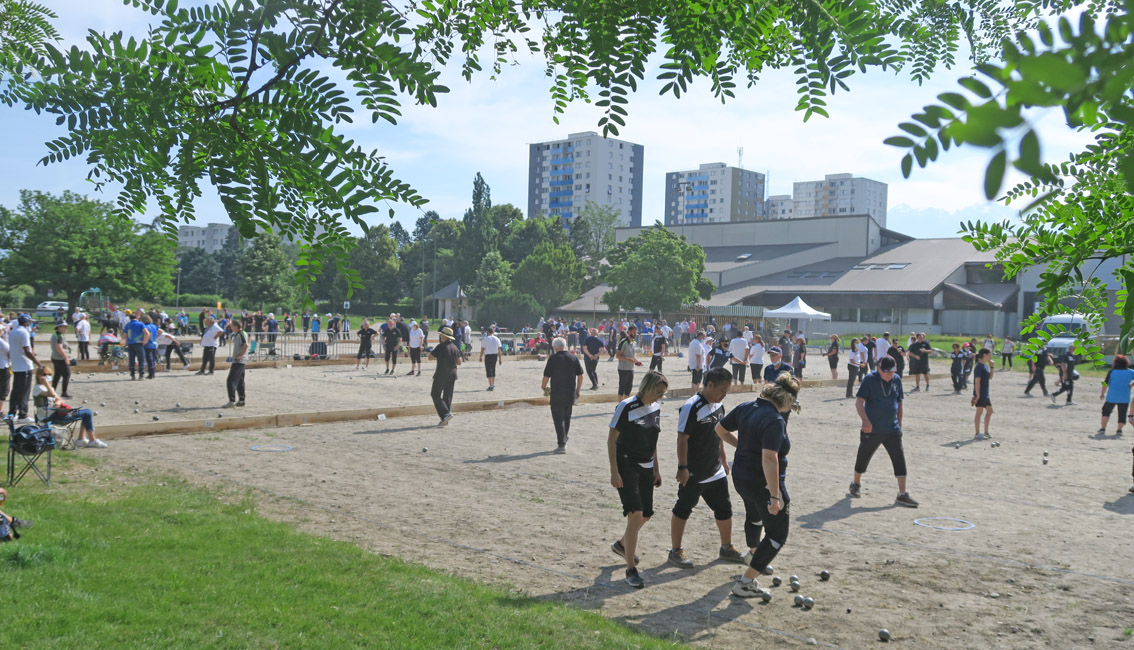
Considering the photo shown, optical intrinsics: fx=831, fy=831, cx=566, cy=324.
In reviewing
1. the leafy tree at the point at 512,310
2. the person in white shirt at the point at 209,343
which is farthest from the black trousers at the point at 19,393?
the leafy tree at the point at 512,310

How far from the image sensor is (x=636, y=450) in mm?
7508

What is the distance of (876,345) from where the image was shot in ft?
82.4

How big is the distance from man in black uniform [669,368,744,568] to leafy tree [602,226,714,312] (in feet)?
166

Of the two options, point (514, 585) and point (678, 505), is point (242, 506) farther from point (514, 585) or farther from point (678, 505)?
point (678, 505)

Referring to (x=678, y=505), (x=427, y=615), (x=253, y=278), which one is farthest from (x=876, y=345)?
(x=253, y=278)

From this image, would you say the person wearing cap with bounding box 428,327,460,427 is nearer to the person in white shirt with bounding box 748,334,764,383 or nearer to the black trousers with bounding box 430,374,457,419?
the black trousers with bounding box 430,374,457,419

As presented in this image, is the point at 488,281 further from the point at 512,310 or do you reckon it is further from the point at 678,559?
the point at 678,559

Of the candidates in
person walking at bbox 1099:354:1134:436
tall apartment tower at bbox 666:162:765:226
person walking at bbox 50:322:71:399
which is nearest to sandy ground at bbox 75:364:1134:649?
person walking at bbox 1099:354:1134:436

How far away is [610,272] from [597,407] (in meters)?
40.5

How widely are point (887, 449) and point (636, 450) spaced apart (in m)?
4.91

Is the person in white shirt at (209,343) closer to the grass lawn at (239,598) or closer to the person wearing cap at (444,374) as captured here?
the person wearing cap at (444,374)

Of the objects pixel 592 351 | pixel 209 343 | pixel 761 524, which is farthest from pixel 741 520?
pixel 209 343

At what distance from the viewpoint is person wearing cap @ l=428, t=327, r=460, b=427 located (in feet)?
51.9

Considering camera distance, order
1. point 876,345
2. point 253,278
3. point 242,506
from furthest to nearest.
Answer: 1. point 253,278
2. point 876,345
3. point 242,506
